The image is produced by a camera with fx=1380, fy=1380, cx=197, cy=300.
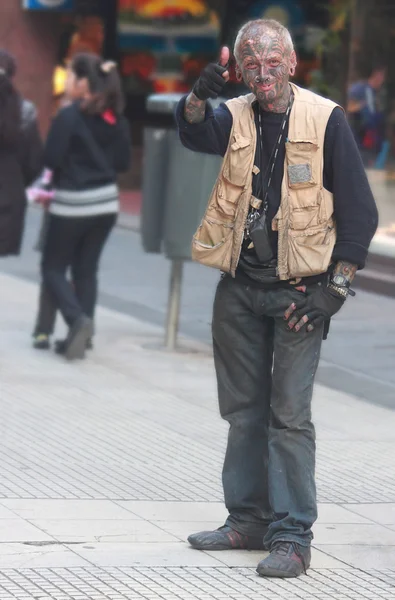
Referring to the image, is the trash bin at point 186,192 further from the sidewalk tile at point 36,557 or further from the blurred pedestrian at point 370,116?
the blurred pedestrian at point 370,116

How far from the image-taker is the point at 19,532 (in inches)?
197

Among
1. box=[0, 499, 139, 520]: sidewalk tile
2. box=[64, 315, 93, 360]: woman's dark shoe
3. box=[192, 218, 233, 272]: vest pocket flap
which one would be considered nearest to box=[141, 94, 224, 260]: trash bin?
box=[64, 315, 93, 360]: woman's dark shoe

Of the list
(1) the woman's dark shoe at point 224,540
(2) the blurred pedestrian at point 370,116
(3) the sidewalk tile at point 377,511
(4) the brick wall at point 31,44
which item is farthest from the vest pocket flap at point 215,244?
(4) the brick wall at point 31,44

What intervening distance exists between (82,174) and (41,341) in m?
1.14

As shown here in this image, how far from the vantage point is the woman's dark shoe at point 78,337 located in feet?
27.6

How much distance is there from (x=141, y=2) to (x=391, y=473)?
1421 centimetres

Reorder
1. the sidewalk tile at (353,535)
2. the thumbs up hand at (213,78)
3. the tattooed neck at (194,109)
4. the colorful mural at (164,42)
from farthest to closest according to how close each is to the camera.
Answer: the colorful mural at (164,42) → the sidewalk tile at (353,535) → the tattooed neck at (194,109) → the thumbs up hand at (213,78)

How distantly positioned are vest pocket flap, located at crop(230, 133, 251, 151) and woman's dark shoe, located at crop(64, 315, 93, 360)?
12.6 feet

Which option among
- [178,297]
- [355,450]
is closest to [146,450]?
[355,450]

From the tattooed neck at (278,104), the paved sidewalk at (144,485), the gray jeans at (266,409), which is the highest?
the tattooed neck at (278,104)

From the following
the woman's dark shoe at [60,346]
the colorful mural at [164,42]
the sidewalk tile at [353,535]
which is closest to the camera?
the sidewalk tile at [353,535]

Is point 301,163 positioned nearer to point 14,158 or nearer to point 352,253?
point 352,253

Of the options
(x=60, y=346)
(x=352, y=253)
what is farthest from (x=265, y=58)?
(x=60, y=346)

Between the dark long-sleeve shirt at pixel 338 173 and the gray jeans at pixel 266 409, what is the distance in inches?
9.2
